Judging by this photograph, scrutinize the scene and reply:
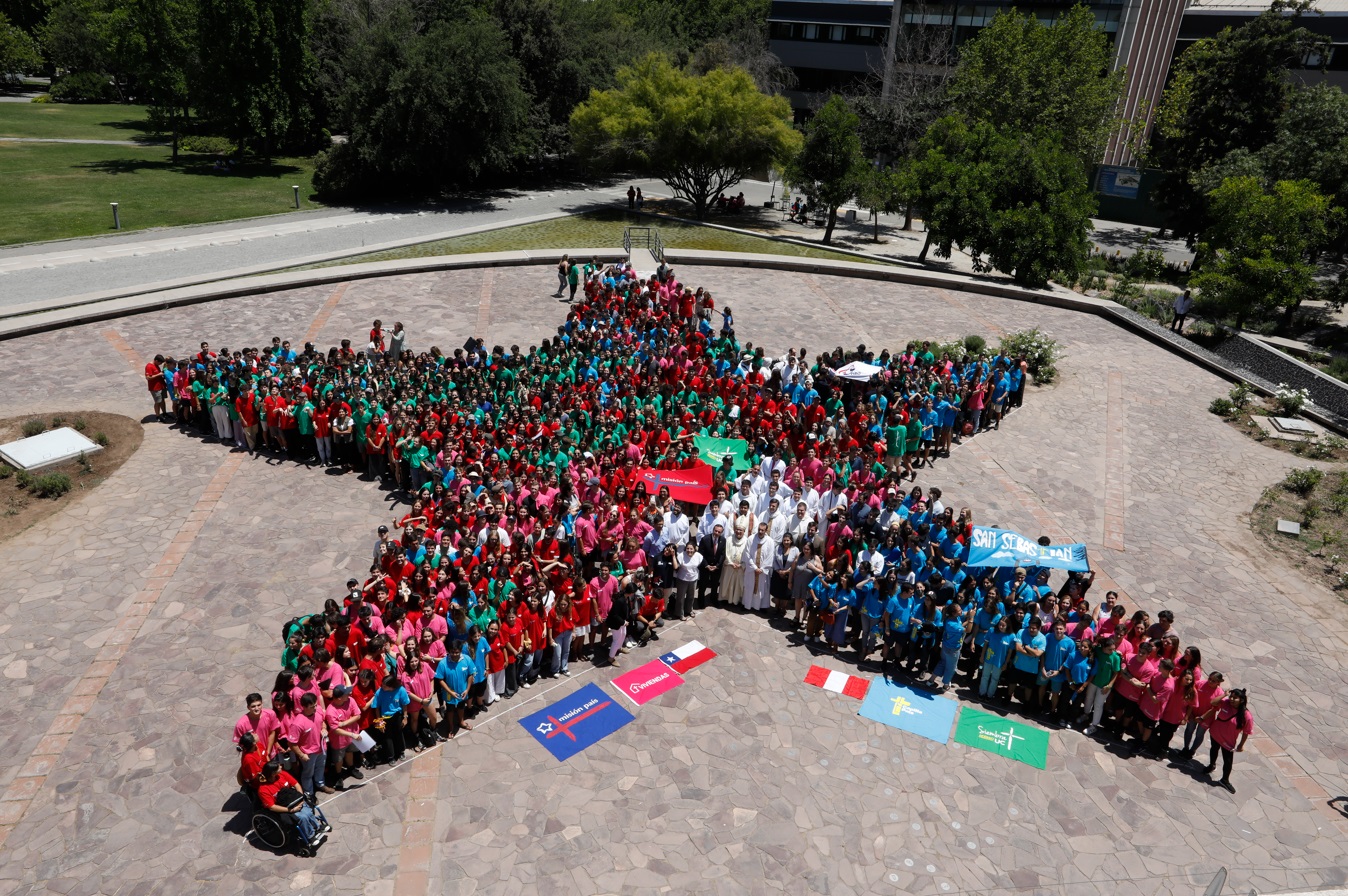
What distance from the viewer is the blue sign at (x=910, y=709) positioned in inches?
416

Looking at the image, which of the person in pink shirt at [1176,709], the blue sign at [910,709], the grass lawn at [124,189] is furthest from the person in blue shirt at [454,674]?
the grass lawn at [124,189]

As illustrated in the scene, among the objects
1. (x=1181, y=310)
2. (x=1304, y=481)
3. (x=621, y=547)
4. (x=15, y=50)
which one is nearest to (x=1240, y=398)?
A: (x=1304, y=481)

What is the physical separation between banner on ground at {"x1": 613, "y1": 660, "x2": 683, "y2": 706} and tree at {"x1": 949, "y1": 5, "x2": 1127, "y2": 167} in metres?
36.4

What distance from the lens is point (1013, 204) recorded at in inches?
1262

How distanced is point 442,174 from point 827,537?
38.7 metres

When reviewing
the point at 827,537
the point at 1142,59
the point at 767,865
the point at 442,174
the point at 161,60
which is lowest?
the point at 767,865

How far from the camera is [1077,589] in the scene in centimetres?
1167

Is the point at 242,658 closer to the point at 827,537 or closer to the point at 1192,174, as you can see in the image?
the point at 827,537

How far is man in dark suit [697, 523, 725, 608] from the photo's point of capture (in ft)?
41.4

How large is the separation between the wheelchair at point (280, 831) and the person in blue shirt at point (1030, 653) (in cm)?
817

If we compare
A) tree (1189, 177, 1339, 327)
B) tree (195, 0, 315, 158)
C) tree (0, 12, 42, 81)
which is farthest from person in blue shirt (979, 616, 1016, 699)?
tree (0, 12, 42, 81)

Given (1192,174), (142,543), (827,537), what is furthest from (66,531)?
(1192,174)

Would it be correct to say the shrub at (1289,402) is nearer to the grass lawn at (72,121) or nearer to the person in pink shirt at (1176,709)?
the person in pink shirt at (1176,709)

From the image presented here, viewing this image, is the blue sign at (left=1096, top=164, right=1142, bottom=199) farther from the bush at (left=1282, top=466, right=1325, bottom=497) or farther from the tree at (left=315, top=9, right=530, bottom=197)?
the bush at (left=1282, top=466, right=1325, bottom=497)
